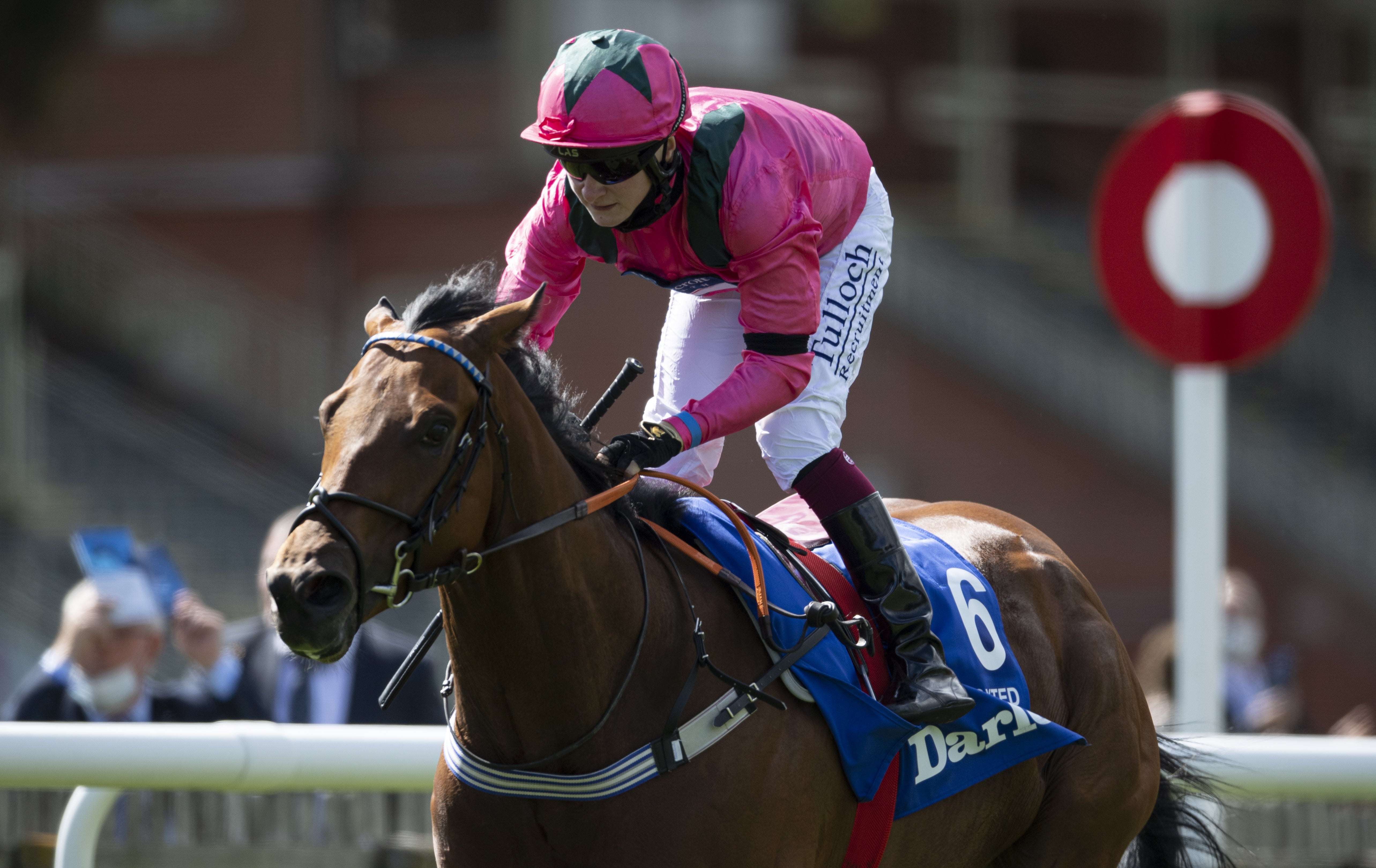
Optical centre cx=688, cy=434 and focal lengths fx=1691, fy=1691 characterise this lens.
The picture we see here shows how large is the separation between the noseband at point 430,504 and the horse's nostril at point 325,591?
39 mm

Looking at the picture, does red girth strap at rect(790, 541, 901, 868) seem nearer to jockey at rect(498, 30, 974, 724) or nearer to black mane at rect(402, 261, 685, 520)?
jockey at rect(498, 30, 974, 724)

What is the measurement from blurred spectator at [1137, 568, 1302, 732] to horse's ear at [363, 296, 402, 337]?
184 inches

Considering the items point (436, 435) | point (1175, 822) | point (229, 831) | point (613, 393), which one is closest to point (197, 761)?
point (229, 831)

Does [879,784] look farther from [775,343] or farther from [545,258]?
[545,258]

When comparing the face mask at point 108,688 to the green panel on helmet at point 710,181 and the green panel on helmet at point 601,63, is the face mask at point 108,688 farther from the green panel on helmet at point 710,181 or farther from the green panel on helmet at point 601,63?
the green panel on helmet at point 601,63

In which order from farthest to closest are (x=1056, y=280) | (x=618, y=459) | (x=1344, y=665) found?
(x=1056, y=280) → (x=1344, y=665) → (x=618, y=459)

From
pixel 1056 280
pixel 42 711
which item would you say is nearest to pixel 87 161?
pixel 1056 280

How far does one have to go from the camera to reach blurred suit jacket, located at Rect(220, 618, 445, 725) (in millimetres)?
5949

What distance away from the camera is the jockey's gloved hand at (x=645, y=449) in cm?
344

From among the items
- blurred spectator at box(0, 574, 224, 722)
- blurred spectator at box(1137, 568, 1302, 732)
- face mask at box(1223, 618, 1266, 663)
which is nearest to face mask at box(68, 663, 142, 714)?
blurred spectator at box(0, 574, 224, 722)

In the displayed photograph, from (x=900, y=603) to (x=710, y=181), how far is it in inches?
41.1

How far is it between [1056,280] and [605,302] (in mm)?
5002

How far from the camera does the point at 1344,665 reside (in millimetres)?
16484

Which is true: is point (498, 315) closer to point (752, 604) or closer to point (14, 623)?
point (752, 604)
